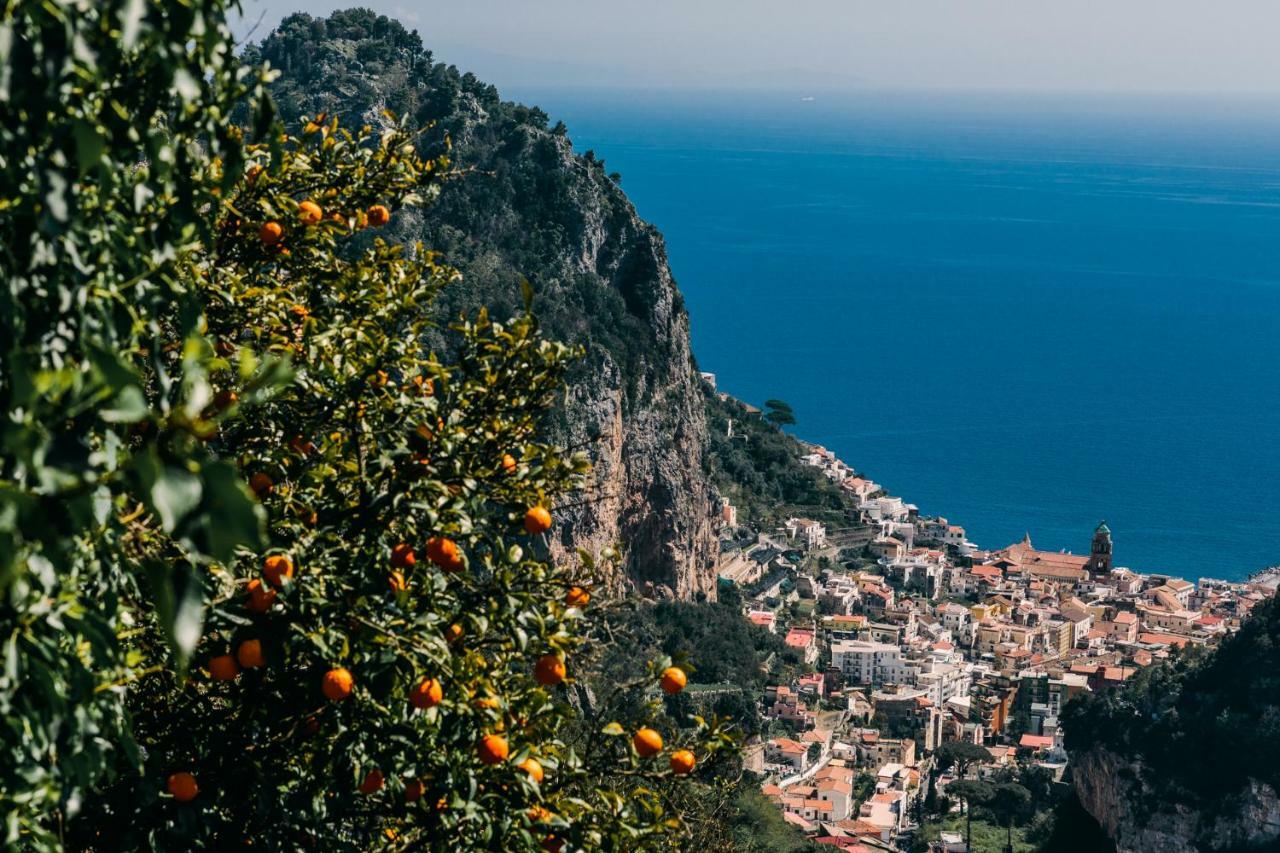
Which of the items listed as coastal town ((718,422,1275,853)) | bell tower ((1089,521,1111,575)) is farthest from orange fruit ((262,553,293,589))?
bell tower ((1089,521,1111,575))

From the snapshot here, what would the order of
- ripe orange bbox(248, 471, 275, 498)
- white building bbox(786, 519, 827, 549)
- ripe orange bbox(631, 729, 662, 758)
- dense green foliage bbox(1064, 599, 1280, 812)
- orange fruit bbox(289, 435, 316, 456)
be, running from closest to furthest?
1. ripe orange bbox(248, 471, 275, 498)
2. ripe orange bbox(631, 729, 662, 758)
3. orange fruit bbox(289, 435, 316, 456)
4. dense green foliage bbox(1064, 599, 1280, 812)
5. white building bbox(786, 519, 827, 549)

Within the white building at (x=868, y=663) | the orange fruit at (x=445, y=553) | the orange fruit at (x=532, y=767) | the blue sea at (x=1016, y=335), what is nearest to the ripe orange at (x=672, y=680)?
the orange fruit at (x=532, y=767)

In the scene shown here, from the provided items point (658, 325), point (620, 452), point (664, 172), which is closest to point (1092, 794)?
point (620, 452)

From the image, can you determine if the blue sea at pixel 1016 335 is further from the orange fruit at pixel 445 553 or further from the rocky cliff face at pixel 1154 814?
the orange fruit at pixel 445 553

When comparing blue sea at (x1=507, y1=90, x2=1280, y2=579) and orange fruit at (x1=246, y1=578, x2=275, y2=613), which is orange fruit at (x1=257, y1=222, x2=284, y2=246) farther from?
blue sea at (x1=507, y1=90, x2=1280, y2=579)

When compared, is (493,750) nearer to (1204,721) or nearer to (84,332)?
(84,332)
